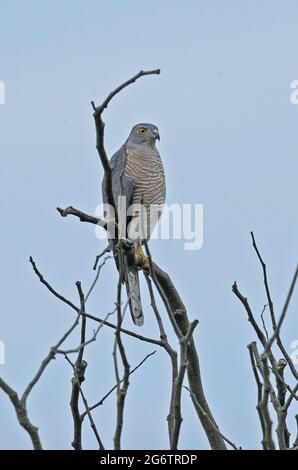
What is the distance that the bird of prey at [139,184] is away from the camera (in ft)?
21.5

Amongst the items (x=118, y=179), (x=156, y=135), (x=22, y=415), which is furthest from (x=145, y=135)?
(x=22, y=415)

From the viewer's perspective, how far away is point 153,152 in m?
7.57

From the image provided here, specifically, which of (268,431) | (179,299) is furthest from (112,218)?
(268,431)

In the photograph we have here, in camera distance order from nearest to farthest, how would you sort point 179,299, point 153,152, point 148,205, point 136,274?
point 179,299
point 136,274
point 148,205
point 153,152

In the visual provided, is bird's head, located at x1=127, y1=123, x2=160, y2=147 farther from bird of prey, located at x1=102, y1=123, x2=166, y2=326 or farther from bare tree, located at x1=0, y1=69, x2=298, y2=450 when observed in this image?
bare tree, located at x1=0, y1=69, x2=298, y2=450

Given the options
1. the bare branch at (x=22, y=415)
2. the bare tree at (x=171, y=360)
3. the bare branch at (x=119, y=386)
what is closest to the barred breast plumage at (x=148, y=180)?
the bare tree at (x=171, y=360)

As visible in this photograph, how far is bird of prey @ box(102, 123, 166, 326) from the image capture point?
6.55 metres

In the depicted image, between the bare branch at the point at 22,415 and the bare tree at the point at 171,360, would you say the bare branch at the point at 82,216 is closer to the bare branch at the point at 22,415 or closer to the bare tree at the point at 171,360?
the bare tree at the point at 171,360

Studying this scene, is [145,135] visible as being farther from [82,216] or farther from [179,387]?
[179,387]

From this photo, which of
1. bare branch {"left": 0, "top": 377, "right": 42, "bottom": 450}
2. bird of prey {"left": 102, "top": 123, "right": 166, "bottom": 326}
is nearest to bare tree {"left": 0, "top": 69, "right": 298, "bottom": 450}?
bare branch {"left": 0, "top": 377, "right": 42, "bottom": 450}
